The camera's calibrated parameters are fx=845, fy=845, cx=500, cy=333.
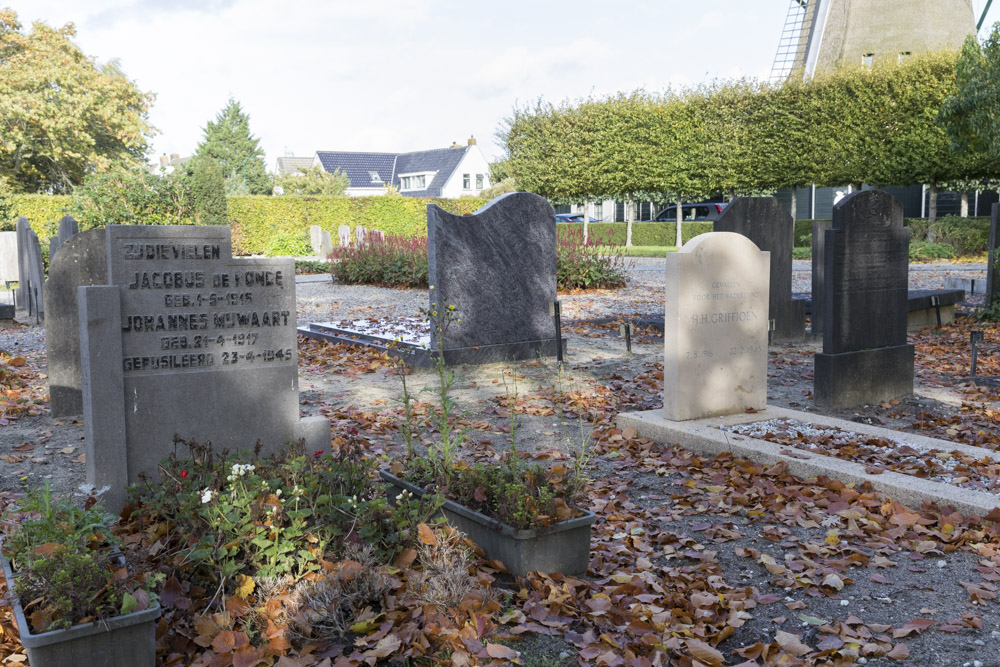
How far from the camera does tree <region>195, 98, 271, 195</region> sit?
74.5 metres

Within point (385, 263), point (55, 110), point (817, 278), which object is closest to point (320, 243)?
point (385, 263)

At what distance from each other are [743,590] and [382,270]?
57.4 feet

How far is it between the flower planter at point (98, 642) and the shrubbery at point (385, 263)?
16.6m

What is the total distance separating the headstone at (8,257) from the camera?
718 inches

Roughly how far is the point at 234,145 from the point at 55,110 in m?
46.7

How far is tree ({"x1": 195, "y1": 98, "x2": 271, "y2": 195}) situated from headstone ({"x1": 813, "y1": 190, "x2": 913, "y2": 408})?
7017cm

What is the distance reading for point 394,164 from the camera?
257 feet

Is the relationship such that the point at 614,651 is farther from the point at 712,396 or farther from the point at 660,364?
the point at 660,364

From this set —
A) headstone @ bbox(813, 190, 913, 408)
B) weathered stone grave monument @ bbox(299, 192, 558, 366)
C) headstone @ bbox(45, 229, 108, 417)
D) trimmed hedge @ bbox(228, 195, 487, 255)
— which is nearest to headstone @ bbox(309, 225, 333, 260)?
trimmed hedge @ bbox(228, 195, 487, 255)

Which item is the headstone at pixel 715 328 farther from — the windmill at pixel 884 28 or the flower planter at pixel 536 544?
the windmill at pixel 884 28

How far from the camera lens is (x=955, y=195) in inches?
1462

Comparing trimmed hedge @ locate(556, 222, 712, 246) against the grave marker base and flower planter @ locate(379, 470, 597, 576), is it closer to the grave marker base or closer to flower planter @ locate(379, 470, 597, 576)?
the grave marker base

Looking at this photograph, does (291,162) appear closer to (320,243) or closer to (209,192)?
(209,192)

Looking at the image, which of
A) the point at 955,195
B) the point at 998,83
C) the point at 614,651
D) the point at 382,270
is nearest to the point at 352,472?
the point at 614,651
